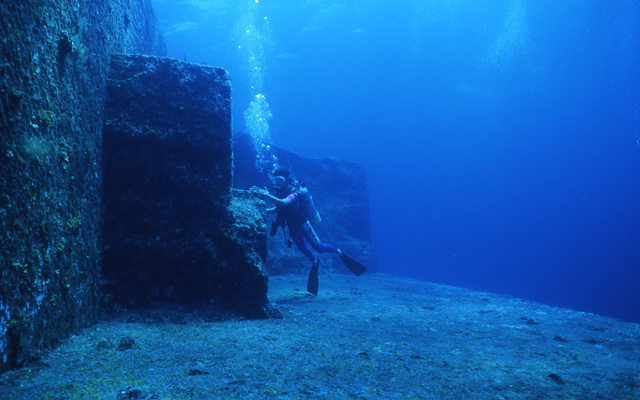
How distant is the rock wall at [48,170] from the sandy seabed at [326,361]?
291 millimetres

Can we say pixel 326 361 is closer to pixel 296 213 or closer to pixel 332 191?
pixel 296 213

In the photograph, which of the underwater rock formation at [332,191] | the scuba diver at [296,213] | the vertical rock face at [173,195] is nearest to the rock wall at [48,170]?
the vertical rock face at [173,195]

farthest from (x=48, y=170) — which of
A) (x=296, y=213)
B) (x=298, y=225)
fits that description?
(x=298, y=225)

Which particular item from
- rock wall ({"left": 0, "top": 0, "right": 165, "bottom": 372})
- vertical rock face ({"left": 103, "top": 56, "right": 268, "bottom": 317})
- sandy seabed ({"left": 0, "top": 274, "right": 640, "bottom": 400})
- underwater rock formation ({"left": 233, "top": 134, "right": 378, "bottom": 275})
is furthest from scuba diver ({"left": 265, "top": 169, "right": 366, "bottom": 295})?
underwater rock formation ({"left": 233, "top": 134, "right": 378, "bottom": 275})

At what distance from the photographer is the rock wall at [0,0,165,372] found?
178 centimetres

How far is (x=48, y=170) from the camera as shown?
7.12ft

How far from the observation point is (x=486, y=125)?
8431 centimetres

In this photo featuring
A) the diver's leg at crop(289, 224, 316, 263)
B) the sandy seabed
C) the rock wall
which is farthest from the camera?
the diver's leg at crop(289, 224, 316, 263)

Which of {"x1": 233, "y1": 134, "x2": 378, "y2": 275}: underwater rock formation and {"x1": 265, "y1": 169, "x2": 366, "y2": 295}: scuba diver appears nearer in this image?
{"x1": 265, "y1": 169, "x2": 366, "y2": 295}: scuba diver

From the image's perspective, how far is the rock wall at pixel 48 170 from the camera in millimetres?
1778

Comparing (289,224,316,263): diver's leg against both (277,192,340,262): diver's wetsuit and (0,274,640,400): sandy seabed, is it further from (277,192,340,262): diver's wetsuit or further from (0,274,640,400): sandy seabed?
(0,274,640,400): sandy seabed

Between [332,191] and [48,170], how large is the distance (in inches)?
556

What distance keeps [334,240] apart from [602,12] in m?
36.7

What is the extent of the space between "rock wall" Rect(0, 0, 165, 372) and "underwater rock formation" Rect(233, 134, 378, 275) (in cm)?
761
